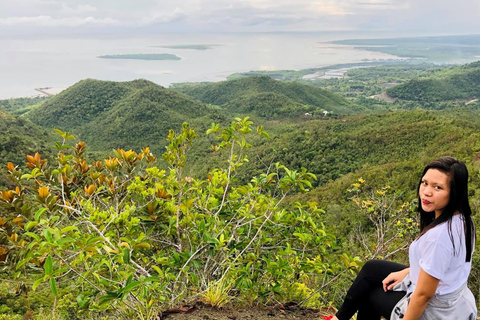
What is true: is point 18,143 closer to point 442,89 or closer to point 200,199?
point 200,199

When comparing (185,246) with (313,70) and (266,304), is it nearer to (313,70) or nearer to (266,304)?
(266,304)

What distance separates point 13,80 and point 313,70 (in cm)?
9766

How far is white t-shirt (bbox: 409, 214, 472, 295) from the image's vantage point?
131cm

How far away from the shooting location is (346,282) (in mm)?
4211

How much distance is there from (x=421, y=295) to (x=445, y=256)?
21 centimetres

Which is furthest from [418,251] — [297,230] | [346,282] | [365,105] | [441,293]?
[365,105]

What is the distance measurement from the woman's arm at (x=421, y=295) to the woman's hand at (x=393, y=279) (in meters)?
0.27

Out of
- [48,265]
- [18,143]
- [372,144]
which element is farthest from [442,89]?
[48,265]

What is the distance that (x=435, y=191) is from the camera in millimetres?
1412

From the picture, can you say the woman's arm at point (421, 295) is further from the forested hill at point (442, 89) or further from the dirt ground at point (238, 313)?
the forested hill at point (442, 89)

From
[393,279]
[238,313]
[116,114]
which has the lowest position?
[116,114]

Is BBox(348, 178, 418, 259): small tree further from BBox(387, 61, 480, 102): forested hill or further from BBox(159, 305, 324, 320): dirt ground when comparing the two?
BBox(387, 61, 480, 102): forested hill

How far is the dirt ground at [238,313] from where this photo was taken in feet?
5.77

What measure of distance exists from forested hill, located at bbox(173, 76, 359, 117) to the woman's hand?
5480 cm
